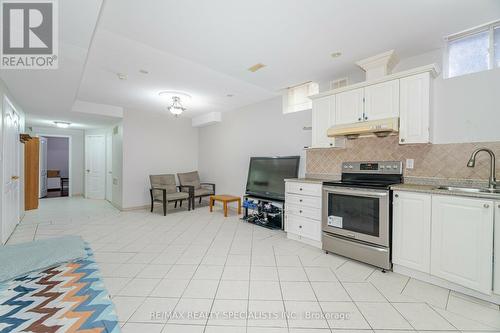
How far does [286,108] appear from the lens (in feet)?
14.0

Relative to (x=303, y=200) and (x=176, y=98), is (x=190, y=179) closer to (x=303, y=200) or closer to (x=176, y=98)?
(x=176, y=98)

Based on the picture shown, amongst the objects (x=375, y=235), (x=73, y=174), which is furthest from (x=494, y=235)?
(x=73, y=174)

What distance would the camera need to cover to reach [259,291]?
200cm

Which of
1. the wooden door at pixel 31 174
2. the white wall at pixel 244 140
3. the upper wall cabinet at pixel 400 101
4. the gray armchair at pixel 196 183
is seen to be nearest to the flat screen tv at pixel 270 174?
the white wall at pixel 244 140

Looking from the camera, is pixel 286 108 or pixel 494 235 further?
pixel 286 108

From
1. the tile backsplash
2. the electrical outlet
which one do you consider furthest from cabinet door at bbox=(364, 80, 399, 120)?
the electrical outlet

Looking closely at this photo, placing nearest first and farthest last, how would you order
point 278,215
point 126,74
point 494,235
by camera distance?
point 494,235 → point 126,74 → point 278,215

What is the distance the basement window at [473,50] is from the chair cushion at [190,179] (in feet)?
18.4

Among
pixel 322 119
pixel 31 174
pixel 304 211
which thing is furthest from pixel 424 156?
pixel 31 174

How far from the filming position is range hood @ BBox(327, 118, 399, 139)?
2.46 meters

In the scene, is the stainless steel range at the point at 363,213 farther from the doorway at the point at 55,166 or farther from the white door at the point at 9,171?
the doorway at the point at 55,166

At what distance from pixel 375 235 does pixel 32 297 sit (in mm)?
3432

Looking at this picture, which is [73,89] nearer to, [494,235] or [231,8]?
[231,8]

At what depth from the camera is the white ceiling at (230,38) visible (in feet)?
6.26
